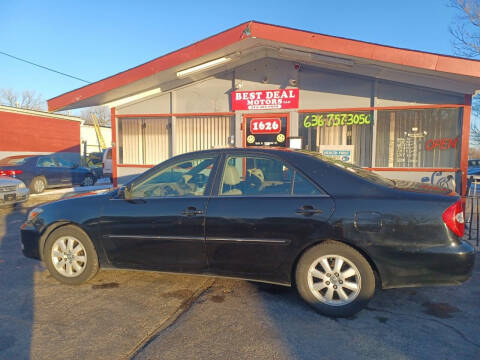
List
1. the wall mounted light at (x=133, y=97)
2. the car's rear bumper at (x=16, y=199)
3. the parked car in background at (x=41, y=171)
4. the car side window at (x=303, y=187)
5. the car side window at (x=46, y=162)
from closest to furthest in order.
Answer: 1. the car side window at (x=303, y=187)
2. the car's rear bumper at (x=16, y=199)
3. the wall mounted light at (x=133, y=97)
4. the parked car in background at (x=41, y=171)
5. the car side window at (x=46, y=162)

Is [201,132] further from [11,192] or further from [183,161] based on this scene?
[183,161]

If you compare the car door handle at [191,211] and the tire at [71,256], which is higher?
the car door handle at [191,211]

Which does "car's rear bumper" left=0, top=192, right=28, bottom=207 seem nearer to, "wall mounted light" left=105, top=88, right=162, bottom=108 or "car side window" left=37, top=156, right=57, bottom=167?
"wall mounted light" left=105, top=88, right=162, bottom=108

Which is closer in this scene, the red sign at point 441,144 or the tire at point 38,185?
the red sign at point 441,144

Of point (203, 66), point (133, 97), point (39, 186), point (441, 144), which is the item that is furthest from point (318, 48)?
point (39, 186)

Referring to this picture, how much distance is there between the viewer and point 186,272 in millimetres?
3490

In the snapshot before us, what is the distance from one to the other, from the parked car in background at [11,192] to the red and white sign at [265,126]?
6.25m

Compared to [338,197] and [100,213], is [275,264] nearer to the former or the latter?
[338,197]

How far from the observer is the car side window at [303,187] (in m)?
3.16

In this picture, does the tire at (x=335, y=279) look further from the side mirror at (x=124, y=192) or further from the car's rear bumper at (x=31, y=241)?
the car's rear bumper at (x=31, y=241)

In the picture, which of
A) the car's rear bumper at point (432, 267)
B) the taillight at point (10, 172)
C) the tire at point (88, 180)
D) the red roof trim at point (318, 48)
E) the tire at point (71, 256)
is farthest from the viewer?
the tire at point (88, 180)

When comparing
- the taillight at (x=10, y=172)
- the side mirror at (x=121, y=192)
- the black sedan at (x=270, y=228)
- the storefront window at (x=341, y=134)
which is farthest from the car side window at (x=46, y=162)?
the side mirror at (x=121, y=192)

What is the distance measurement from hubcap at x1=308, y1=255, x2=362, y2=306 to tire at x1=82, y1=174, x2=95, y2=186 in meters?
13.3

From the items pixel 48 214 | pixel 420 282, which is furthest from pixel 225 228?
pixel 48 214
